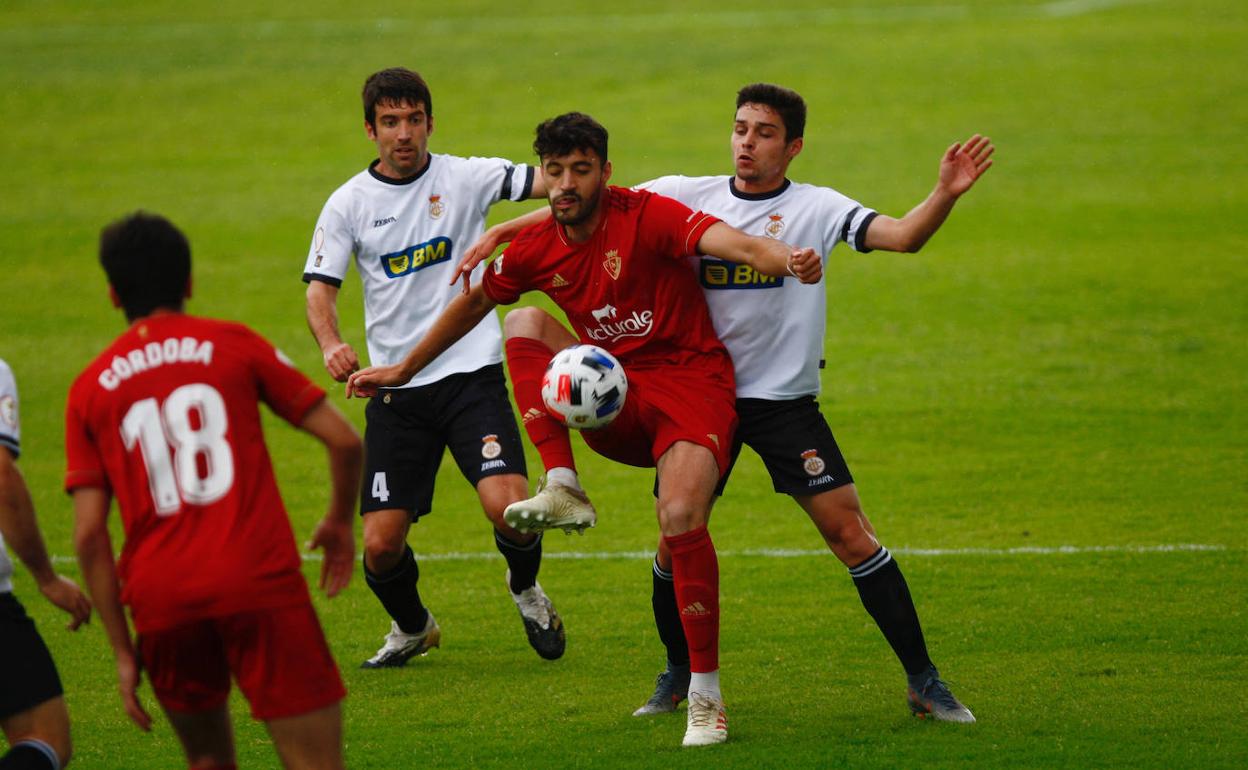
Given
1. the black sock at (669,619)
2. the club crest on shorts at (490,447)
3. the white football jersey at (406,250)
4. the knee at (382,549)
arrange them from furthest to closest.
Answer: the white football jersey at (406,250), the knee at (382,549), the club crest on shorts at (490,447), the black sock at (669,619)

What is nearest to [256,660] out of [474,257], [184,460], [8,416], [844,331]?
[184,460]

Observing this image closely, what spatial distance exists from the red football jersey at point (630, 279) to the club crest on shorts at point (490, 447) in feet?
4.10

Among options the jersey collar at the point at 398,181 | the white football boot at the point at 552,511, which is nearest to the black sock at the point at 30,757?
the white football boot at the point at 552,511

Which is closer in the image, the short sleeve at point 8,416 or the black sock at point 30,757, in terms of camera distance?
the black sock at point 30,757

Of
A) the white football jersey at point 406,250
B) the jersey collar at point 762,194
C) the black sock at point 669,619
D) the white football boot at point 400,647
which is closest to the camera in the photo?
the jersey collar at point 762,194

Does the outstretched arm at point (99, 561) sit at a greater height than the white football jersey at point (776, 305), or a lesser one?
lesser

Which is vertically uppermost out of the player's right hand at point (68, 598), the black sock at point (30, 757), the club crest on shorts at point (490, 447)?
the club crest on shorts at point (490, 447)

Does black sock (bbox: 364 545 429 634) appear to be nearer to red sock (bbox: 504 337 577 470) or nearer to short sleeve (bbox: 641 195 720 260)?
red sock (bbox: 504 337 577 470)

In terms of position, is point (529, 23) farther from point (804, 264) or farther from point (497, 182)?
point (804, 264)

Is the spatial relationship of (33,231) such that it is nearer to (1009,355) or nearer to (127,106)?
(127,106)

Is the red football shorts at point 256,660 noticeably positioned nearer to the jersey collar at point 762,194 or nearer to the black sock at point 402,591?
the jersey collar at point 762,194

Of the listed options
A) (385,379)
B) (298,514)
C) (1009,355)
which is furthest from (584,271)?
(1009,355)

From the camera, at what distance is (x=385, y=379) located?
7375 millimetres

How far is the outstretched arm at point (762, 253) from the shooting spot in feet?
21.5
